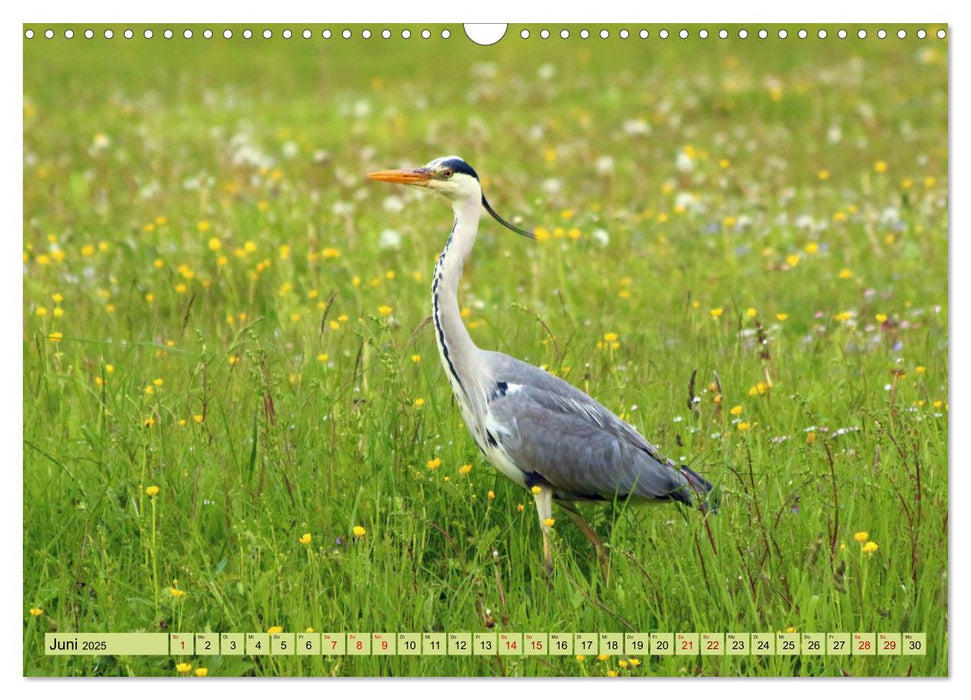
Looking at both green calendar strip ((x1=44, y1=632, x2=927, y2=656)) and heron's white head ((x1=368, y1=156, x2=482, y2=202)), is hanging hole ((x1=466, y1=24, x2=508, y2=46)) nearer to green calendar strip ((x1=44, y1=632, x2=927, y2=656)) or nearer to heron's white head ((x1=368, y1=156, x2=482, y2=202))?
heron's white head ((x1=368, y1=156, x2=482, y2=202))

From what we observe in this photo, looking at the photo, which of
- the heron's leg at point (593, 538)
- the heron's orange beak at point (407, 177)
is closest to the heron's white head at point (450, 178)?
the heron's orange beak at point (407, 177)

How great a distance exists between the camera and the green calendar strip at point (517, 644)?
14.9 ft

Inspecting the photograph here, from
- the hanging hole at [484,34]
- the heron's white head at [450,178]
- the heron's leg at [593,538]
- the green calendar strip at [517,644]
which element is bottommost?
the green calendar strip at [517,644]

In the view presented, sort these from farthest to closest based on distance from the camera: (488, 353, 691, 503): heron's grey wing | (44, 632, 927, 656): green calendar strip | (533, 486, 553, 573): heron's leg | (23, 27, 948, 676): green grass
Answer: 1. (488, 353, 691, 503): heron's grey wing
2. (533, 486, 553, 573): heron's leg
3. (23, 27, 948, 676): green grass
4. (44, 632, 927, 656): green calendar strip

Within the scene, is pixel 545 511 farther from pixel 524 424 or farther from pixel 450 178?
pixel 450 178

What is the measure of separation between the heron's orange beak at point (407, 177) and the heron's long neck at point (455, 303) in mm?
159

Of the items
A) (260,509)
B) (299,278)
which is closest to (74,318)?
(299,278)

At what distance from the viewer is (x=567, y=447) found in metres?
5.12

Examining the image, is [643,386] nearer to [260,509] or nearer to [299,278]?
[260,509]

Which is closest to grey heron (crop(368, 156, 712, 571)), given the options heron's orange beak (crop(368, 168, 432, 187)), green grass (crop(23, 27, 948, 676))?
heron's orange beak (crop(368, 168, 432, 187))

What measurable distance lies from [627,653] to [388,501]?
1034mm

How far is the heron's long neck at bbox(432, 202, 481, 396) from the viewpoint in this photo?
198 inches

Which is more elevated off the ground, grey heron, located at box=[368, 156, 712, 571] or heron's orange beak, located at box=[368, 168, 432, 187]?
heron's orange beak, located at box=[368, 168, 432, 187]

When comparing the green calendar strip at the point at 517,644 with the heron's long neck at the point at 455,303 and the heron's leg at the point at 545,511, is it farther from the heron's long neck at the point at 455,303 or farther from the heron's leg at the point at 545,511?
the heron's long neck at the point at 455,303
